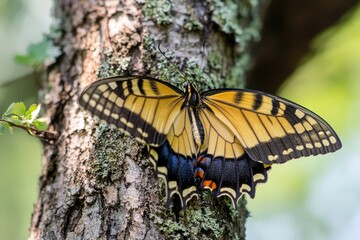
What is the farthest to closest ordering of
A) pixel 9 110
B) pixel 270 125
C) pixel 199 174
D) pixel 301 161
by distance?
pixel 301 161, pixel 270 125, pixel 199 174, pixel 9 110

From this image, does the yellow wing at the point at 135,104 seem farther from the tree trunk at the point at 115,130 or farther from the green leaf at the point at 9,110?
the green leaf at the point at 9,110

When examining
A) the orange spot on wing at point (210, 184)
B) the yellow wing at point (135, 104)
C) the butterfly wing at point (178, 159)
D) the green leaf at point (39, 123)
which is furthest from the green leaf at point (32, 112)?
the orange spot on wing at point (210, 184)

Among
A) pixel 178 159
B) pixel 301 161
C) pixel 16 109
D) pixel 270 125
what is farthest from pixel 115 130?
pixel 301 161

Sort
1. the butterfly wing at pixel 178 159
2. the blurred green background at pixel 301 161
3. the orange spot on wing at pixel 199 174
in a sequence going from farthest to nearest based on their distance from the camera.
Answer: the blurred green background at pixel 301 161 → the orange spot on wing at pixel 199 174 → the butterfly wing at pixel 178 159

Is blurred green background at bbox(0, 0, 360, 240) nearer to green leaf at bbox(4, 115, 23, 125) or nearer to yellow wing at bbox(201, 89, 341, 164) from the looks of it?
green leaf at bbox(4, 115, 23, 125)

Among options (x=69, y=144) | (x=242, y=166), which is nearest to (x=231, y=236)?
(x=242, y=166)

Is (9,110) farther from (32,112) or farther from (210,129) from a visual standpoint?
(210,129)
